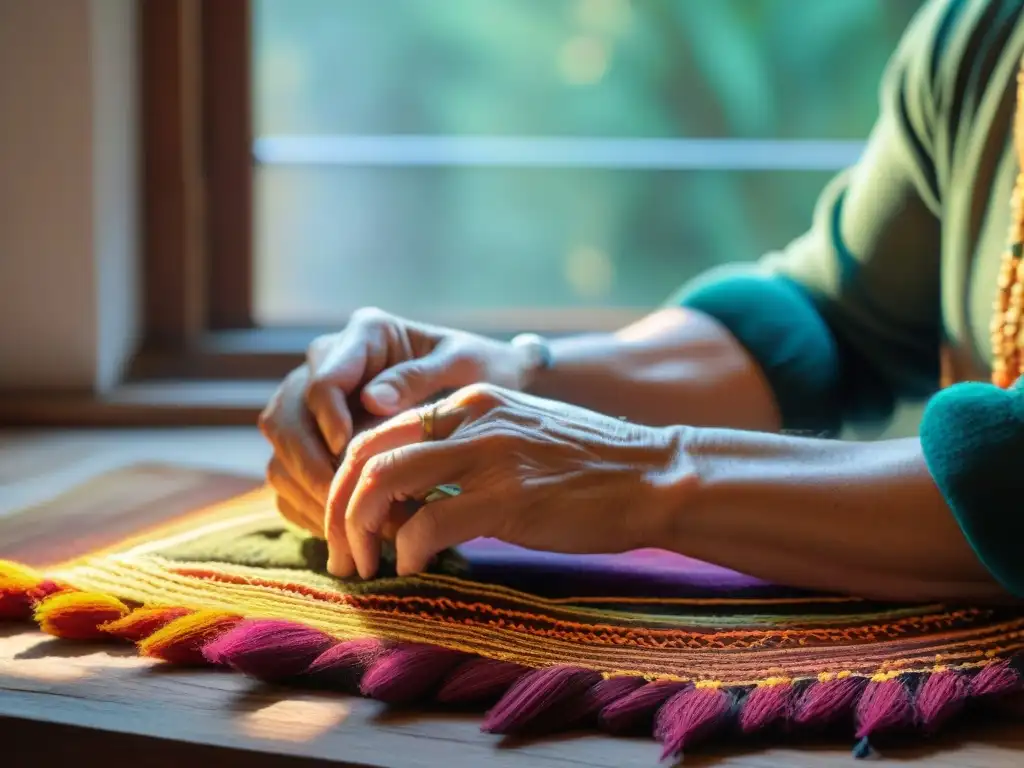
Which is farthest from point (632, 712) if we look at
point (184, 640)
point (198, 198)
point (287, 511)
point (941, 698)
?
point (198, 198)

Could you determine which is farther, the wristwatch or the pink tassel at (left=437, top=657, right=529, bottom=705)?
the wristwatch

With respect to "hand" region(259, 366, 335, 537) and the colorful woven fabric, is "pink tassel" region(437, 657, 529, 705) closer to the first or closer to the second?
the colorful woven fabric

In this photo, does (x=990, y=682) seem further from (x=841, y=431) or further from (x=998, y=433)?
(x=841, y=431)

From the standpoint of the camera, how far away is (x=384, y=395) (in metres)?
0.79

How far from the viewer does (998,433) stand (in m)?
0.60

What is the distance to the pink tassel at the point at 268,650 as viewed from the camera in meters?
0.60

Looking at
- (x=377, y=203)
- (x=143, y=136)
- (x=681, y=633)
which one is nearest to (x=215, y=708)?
(x=681, y=633)

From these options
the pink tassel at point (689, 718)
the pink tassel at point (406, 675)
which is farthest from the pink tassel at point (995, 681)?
the pink tassel at point (406, 675)

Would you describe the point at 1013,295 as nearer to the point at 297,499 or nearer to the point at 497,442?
the point at 497,442

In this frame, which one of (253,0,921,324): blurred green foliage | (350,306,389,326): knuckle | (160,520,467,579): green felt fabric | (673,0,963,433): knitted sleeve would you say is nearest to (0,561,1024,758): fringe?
(160,520,467,579): green felt fabric

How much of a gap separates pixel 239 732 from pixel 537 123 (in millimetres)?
1206

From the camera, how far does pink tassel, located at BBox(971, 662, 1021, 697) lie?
554mm

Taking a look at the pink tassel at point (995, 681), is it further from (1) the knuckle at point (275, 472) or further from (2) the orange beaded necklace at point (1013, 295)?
(1) the knuckle at point (275, 472)

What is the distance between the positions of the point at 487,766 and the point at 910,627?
0.27 metres
